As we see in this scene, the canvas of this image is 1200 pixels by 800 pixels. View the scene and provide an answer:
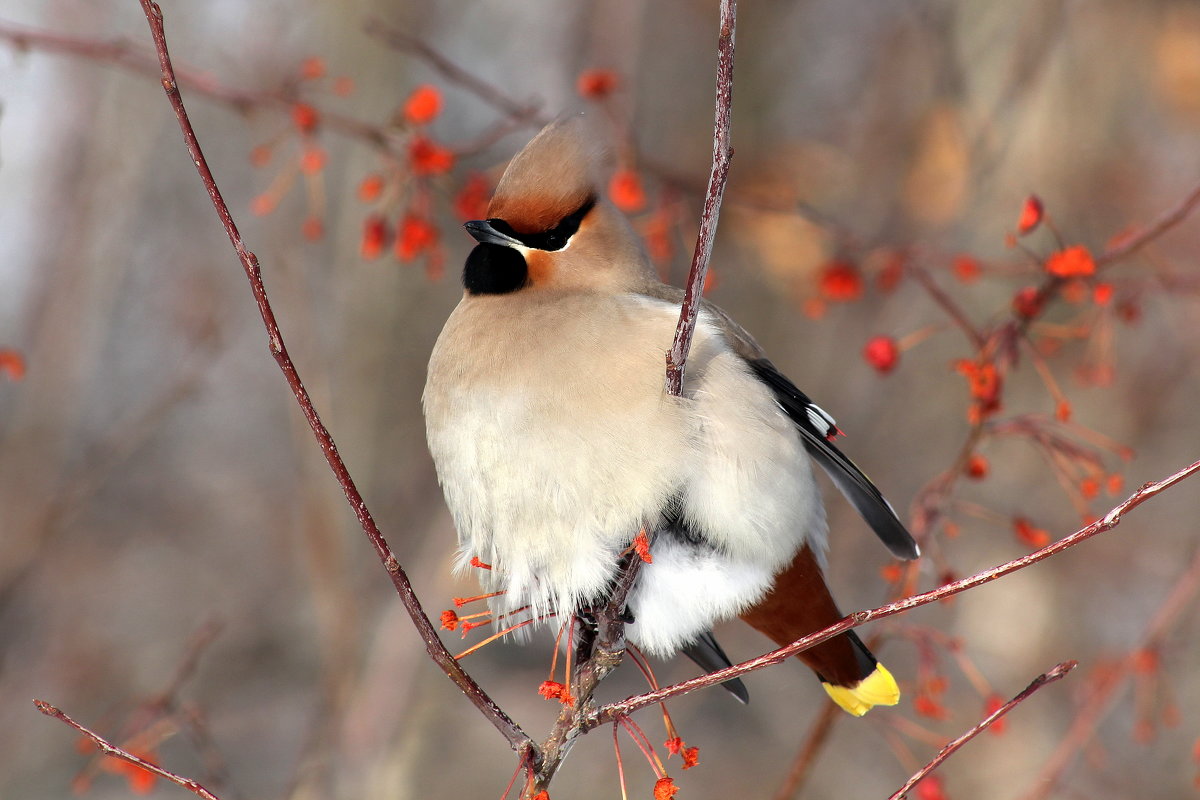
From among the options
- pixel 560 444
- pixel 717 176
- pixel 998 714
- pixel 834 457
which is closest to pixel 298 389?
pixel 717 176

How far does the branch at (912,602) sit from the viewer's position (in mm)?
1541

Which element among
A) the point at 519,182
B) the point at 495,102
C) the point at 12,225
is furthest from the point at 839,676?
the point at 12,225

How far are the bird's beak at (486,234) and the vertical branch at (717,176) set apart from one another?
27.7 inches

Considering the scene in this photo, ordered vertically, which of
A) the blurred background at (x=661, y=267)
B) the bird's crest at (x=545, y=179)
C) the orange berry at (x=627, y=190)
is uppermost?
the bird's crest at (x=545, y=179)

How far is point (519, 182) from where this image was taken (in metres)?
2.56

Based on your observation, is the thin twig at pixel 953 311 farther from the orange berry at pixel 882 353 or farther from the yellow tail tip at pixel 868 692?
the yellow tail tip at pixel 868 692

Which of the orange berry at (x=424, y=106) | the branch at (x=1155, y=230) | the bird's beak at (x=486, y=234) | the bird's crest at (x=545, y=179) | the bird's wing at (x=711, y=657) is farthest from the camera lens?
the orange berry at (x=424, y=106)

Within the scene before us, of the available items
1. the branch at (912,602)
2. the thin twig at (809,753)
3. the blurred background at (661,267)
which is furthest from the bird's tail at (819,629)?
the blurred background at (661,267)

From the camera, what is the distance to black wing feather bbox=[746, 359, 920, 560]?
2.68 meters

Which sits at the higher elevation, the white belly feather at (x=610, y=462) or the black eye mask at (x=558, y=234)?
the black eye mask at (x=558, y=234)

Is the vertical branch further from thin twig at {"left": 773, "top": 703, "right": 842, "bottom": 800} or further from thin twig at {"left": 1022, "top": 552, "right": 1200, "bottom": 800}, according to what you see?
thin twig at {"left": 1022, "top": 552, "right": 1200, "bottom": 800}

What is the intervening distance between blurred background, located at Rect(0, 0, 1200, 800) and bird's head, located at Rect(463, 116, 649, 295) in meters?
0.66

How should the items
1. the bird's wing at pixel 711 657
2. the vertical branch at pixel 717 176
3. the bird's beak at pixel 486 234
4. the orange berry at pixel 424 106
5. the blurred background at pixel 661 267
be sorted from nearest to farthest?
the vertical branch at pixel 717 176 → the bird's beak at pixel 486 234 → the bird's wing at pixel 711 657 → the orange berry at pixel 424 106 → the blurred background at pixel 661 267

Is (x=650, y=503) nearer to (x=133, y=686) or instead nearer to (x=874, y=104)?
(x=874, y=104)
